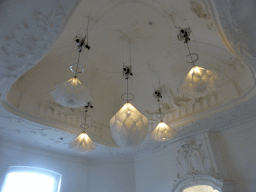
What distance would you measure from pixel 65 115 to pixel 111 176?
362cm

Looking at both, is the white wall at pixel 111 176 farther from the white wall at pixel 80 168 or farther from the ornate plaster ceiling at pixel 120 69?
the ornate plaster ceiling at pixel 120 69

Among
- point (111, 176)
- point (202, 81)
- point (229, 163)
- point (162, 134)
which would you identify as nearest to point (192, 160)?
point (229, 163)

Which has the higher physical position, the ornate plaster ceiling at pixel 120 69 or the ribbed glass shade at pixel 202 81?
the ornate plaster ceiling at pixel 120 69

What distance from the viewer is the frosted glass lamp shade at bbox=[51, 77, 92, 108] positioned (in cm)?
312

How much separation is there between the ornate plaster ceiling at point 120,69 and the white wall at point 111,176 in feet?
3.56

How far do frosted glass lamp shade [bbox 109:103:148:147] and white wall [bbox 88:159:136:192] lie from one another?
246 inches

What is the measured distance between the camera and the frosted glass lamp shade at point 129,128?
8.09ft

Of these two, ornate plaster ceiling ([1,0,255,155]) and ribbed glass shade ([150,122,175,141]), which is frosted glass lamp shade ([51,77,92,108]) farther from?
ribbed glass shade ([150,122,175,141])

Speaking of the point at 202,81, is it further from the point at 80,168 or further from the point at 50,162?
the point at 80,168

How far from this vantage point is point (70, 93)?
312 cm

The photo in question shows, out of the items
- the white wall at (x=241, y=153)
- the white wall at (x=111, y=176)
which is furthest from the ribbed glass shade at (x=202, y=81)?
the white wall at (x=111, y=176)

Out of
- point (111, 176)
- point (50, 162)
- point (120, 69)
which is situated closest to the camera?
point (120, 69)

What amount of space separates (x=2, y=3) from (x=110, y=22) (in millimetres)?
3330

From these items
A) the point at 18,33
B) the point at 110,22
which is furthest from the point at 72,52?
the point at 18,33
